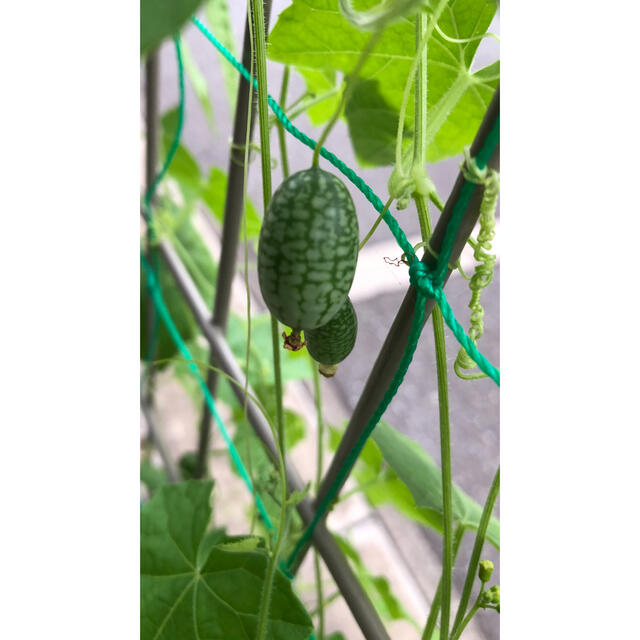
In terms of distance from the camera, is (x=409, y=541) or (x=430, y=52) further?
(x=409, y=541)

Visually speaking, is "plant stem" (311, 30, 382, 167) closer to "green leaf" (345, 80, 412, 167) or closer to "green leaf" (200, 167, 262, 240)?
"green leaf" (345, 80, 412, 167)

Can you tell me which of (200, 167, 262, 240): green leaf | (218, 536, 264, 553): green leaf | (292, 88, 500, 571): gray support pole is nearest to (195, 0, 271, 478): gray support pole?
(200, 167, 262, 240): green leaf

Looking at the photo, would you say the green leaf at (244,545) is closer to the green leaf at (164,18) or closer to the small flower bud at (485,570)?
the small flower bud at (485,570)

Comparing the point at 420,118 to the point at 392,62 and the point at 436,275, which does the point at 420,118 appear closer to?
the point at 436,275

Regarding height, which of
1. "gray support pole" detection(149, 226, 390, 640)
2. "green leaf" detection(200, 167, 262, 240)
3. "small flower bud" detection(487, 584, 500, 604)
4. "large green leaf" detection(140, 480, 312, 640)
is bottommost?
"large green leaf" detection(140, 480, 312, 640)

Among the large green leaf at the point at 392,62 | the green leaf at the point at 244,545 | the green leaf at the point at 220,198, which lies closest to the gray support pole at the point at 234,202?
the large green leaf at the point at 392,62
